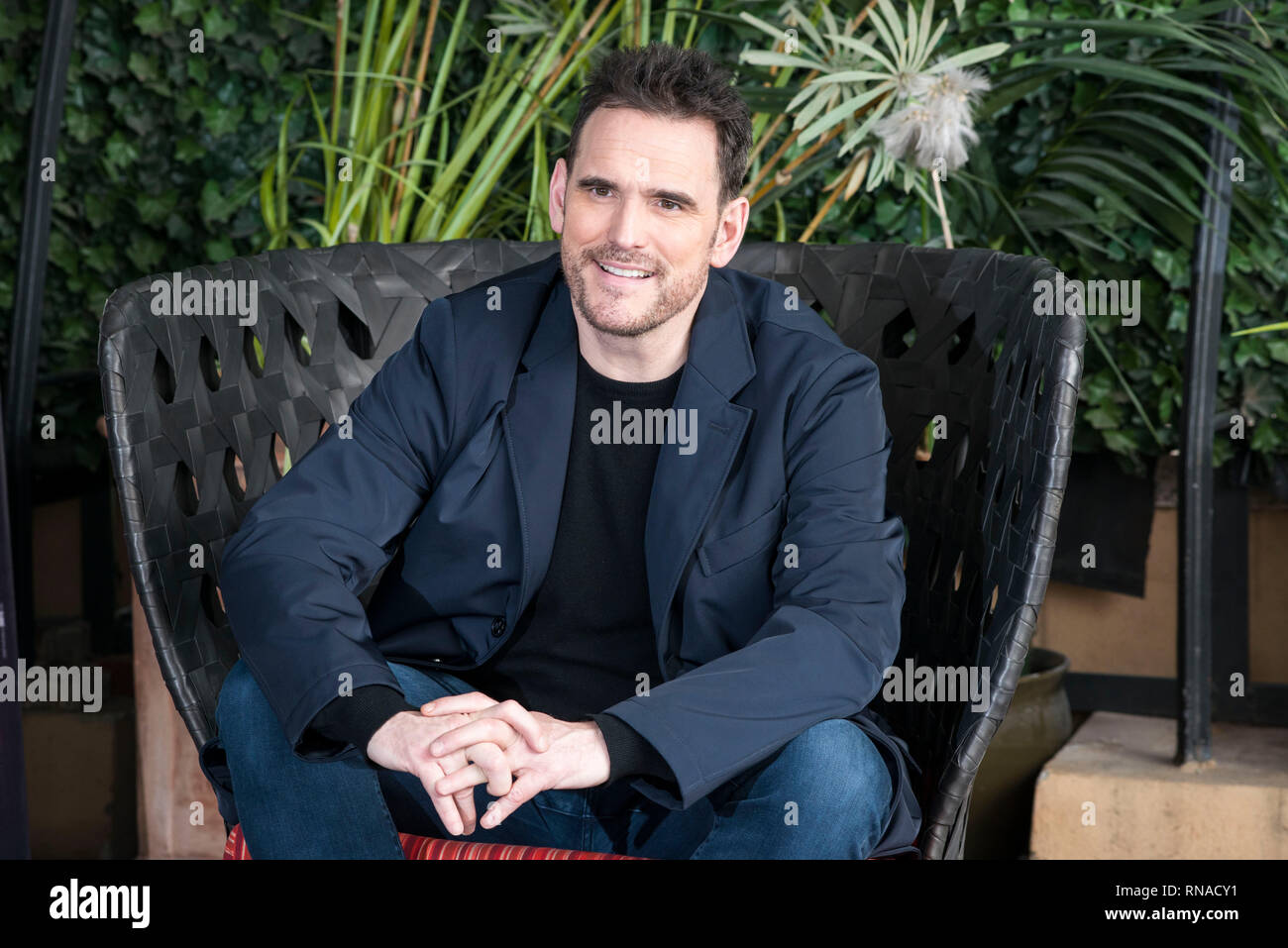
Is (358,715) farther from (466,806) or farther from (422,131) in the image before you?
(422,131)

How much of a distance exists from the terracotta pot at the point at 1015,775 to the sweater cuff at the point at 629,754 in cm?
113

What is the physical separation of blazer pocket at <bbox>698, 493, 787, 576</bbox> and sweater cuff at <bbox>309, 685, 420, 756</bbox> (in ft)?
1.15

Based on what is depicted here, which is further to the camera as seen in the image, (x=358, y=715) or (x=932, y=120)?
(x=932, y=120)

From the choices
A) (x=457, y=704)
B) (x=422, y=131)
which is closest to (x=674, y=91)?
(x=457, y=704)

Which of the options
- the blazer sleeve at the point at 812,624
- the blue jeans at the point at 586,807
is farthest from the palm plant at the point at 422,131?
the blue jeans at the point at 586,807

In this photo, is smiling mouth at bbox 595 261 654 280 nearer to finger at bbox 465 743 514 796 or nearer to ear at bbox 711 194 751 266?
ear at bbox 711 194 751 266

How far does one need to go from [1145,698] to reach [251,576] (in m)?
1.79

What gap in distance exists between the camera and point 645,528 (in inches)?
55.6

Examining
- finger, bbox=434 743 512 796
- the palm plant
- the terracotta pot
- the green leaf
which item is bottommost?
the terracotta pot

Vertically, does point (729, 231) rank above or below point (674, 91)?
below

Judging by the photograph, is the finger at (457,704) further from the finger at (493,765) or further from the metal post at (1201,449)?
the metal post at (1201,449)

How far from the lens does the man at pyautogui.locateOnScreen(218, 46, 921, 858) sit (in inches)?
46.3

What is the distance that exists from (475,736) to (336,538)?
1.10ft

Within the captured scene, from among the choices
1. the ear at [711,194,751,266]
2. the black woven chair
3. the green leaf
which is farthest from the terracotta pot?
the green leaf
